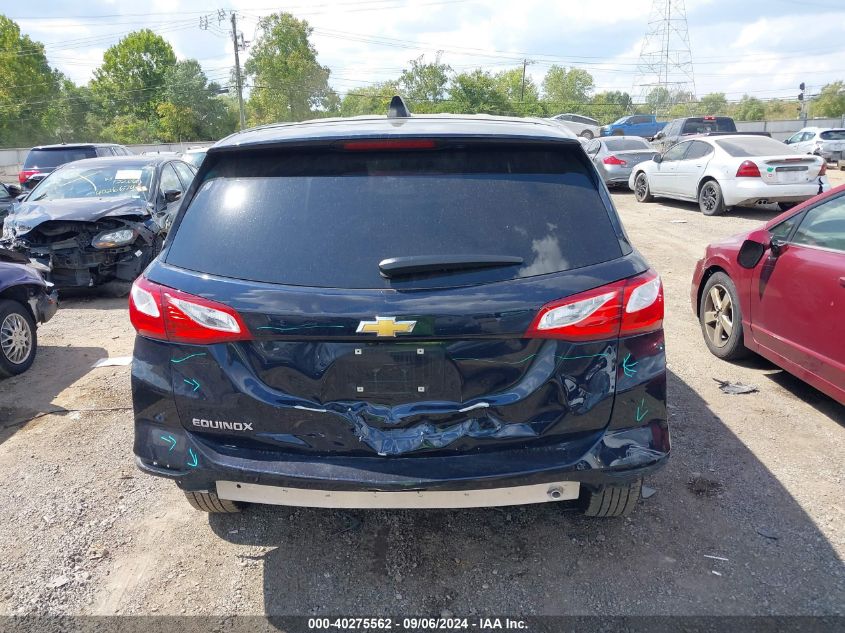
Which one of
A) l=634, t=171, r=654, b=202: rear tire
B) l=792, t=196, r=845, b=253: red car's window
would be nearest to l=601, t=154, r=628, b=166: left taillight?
l=634, t=171, r=654, b=202: rear tire

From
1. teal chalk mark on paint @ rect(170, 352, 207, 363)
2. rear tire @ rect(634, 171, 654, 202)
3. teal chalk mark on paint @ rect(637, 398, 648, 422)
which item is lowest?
rear tire @ rect(634, 171, 654, 202)

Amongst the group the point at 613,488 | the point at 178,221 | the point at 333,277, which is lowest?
the point at 613,488

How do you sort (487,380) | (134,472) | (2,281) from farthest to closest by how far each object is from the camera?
(2,281), (134,472), (487,380)

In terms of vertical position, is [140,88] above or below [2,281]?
above

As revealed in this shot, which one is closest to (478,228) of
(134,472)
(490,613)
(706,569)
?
(490,613)

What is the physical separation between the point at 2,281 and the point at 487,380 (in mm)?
4967

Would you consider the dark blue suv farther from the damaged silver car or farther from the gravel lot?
the damaged silver car

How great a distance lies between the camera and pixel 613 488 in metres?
2.77

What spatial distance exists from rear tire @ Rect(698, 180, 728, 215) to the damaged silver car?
10707 millimetres

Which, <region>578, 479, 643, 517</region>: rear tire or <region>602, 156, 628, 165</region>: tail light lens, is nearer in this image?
<region>578, 479, 643, 517</region>: rear tire

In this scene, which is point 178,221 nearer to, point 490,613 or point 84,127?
point 490,613

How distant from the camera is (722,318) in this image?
18.0 ft

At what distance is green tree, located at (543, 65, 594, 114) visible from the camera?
116m

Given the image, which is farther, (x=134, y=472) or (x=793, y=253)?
(x=793, y=253)
